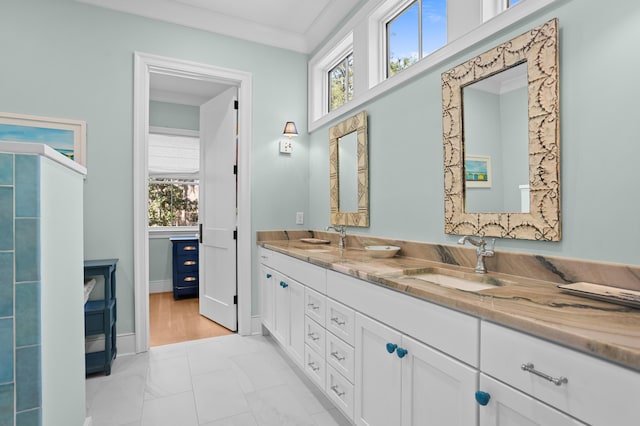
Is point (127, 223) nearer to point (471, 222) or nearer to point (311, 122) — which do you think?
point (311, 122)

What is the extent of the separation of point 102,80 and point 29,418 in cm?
258

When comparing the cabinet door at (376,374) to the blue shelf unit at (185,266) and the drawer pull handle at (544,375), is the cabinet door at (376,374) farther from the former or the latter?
the blue shelf unit at (185,266)

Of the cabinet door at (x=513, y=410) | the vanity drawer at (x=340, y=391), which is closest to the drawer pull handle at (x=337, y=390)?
the vanity drawer at (x=340, y=391)

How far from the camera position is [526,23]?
4.77 feet

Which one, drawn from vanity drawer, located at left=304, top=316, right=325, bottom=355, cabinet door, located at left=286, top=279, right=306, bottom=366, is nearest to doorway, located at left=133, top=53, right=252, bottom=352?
cabinet door, located at left=286, top=279, right=306, bottom=366

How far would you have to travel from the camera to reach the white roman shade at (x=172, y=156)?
4.88 m

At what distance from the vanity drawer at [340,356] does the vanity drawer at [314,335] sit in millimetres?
73

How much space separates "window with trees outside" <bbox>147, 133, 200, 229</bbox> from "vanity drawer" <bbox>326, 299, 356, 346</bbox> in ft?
13.1

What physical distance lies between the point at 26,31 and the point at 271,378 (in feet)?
10.1

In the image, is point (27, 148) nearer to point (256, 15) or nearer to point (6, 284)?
point (6, 284)

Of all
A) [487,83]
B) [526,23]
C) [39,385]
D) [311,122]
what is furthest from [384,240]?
[39,385]

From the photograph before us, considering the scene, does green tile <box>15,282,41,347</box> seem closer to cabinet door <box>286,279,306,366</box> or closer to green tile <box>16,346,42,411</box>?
green tile <box>16,346,42,411</box>

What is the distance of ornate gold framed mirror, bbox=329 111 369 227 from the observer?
2.56m

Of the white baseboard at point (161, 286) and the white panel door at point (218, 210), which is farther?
the white baseboard at point (161, 286)
